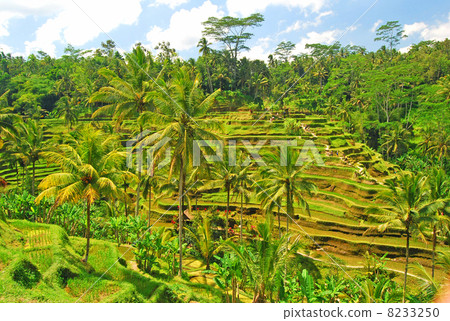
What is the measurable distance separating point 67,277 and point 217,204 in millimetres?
16764

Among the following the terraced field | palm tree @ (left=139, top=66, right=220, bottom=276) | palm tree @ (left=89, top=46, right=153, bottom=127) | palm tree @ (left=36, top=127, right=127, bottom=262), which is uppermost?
palm tree @ (left=89, top=46, right=153, bottom=127)

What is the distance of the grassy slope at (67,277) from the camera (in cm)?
727

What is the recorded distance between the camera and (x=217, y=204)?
25.2 meters

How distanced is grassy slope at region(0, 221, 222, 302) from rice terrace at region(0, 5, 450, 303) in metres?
0.06

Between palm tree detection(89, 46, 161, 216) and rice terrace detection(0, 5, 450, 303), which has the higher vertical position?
palm tree detection(89, 46, 161, 216)

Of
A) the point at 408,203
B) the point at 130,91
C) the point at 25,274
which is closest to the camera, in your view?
the point at 25,274

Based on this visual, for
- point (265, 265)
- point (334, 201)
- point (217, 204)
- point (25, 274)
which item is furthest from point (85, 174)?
point (334, 201)

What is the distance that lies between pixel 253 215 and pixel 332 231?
6505 mm

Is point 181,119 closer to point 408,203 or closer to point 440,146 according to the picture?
point 408,203

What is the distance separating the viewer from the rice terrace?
978 centimetres

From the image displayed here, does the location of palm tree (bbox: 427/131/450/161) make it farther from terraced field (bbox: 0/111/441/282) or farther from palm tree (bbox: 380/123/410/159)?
terraced field (bbox: 0/111/441/282)

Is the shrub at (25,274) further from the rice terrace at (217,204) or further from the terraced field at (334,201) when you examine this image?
the terraced field at (334,201)

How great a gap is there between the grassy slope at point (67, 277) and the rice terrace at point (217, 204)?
6 cm

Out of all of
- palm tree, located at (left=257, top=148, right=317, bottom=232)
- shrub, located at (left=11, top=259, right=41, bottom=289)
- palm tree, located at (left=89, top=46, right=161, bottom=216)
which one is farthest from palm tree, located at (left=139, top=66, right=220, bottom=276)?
shrub, located at (left=11, top=259, right=41, bottom=289)
